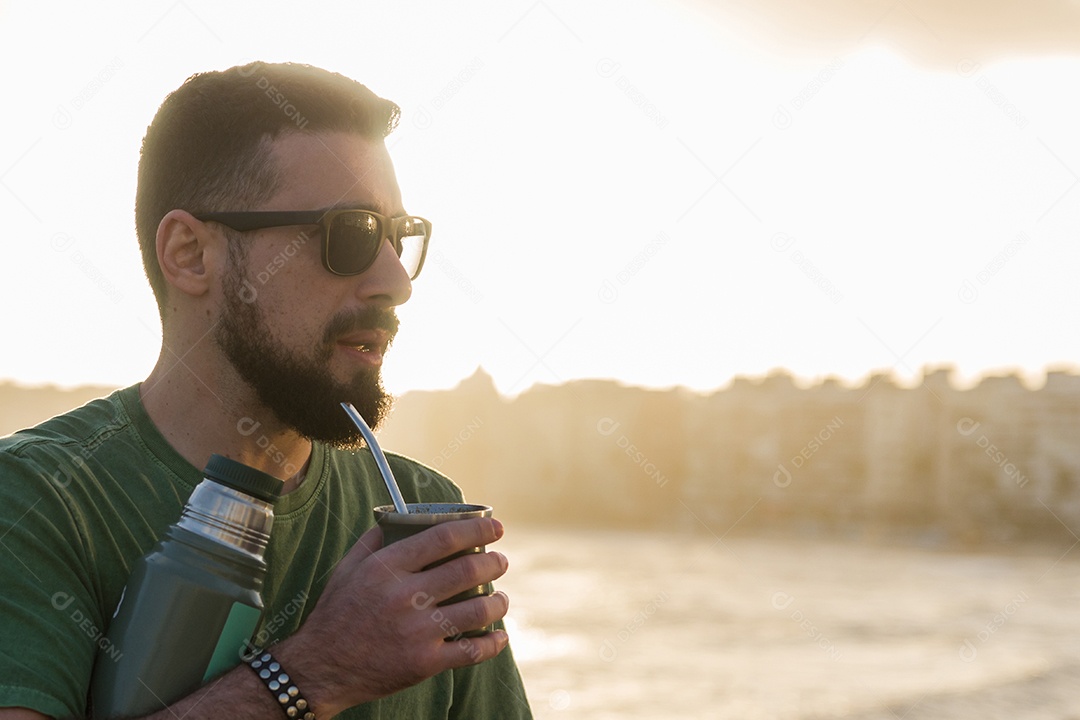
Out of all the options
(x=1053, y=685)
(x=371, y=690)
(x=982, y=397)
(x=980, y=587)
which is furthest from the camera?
(x=982, y=397)

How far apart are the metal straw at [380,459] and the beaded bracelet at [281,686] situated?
0.98 ft

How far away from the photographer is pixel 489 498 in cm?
5025

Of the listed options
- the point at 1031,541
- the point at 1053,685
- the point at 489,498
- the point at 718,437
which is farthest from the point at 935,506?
the point at 1053,685

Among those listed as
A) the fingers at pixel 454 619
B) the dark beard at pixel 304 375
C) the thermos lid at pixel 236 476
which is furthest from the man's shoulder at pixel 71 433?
the fingers at pixel 454 619

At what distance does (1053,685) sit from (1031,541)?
27.5m

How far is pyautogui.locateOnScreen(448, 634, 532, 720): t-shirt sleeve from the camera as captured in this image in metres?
2.38

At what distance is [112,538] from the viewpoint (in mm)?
1863

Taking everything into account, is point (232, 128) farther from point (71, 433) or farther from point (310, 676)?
point (310, 676)

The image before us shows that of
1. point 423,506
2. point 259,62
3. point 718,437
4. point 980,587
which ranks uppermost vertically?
point 718,437

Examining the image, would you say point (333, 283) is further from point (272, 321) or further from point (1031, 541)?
point (1031, 541)

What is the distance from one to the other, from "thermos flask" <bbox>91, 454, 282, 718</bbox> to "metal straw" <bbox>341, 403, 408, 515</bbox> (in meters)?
0.20

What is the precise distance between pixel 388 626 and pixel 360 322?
2.43 ft

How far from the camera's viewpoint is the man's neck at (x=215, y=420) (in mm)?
2111

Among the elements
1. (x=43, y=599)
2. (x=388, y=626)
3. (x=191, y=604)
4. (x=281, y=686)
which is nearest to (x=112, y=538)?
(x=43, y=599)
